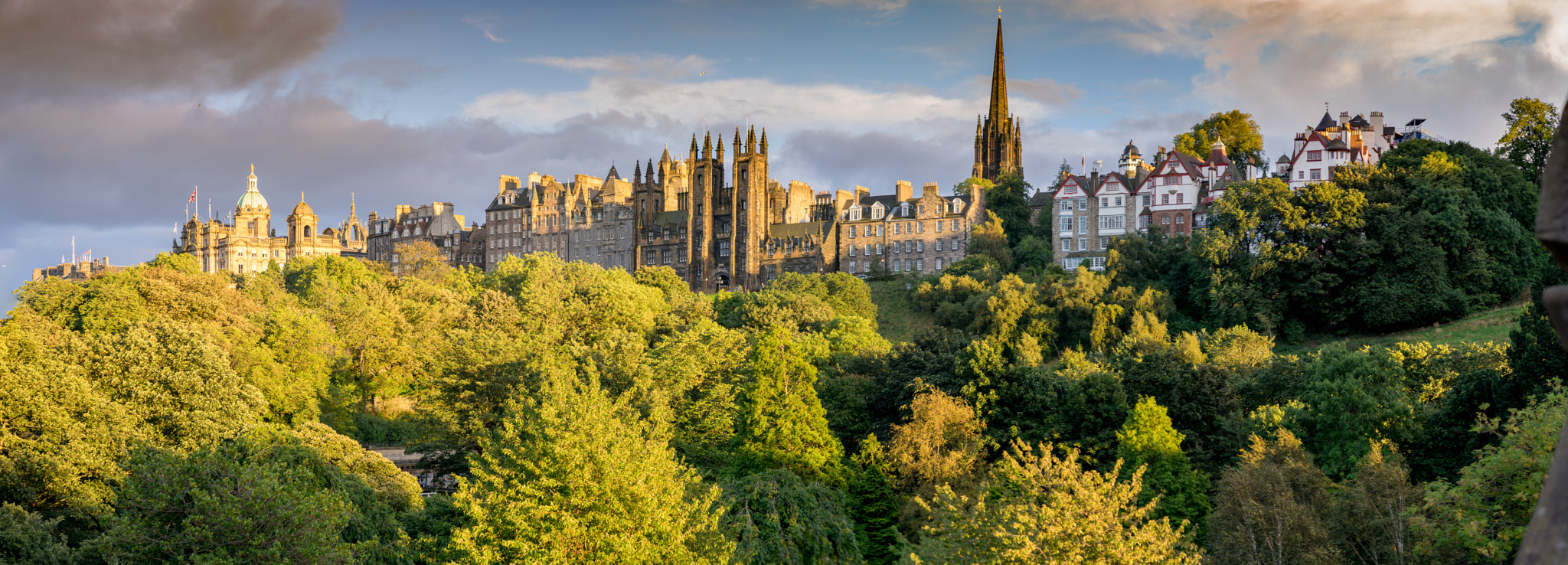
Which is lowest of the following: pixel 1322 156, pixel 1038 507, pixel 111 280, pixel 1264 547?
pixel 1264 547

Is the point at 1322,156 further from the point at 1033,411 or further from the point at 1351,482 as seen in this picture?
the point at 1351,482

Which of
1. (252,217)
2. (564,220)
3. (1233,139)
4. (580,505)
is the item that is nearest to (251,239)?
(252,217)

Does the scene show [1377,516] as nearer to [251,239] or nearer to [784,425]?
[784,425]

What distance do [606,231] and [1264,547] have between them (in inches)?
4246

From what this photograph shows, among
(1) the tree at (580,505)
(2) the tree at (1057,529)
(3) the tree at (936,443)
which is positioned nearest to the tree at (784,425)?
(3) the tree at (936,443)

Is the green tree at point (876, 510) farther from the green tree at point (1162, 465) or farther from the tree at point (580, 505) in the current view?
the tree at point (580, 505)

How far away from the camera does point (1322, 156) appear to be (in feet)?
276

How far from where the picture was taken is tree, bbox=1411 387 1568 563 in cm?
2398

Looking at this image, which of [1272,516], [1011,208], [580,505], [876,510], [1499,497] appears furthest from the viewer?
[1011,208]

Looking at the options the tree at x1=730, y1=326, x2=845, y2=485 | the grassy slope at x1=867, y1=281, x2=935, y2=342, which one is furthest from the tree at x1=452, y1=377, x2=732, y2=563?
the grassy slope at x1=867, y1=281, x2=935, y2=342

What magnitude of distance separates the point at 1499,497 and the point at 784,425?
2464 centimetres

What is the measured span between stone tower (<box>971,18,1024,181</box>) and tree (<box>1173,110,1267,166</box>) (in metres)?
18.3

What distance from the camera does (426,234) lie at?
154m

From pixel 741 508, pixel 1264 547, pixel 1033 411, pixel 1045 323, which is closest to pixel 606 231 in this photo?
pixel 1045 323
